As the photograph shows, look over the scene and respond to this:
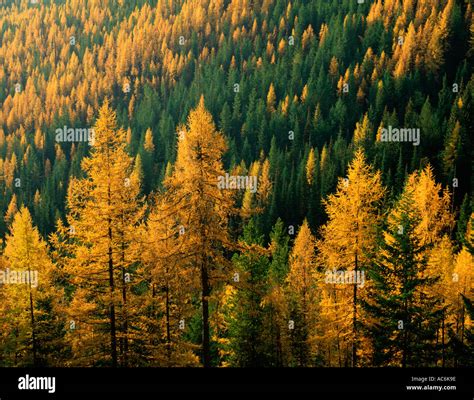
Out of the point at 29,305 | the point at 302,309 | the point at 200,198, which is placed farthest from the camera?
the point at 302,309

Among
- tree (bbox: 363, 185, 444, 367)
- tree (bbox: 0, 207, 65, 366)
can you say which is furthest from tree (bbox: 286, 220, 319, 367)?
tree (bbox: 0, 207, 65, 366)

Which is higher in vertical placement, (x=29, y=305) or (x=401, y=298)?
(x=401, y=298)

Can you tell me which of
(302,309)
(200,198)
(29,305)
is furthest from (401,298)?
(29,305)

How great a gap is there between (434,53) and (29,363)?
133 metres

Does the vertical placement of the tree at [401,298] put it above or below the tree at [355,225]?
below

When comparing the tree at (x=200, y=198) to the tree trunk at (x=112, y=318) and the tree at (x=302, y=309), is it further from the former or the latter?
the tree at (x=302, y=309)

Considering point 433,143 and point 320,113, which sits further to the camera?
point 320,113

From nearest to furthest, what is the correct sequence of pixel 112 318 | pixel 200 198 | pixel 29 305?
pixel 200 198 < pixel 112 318 < pixel 29 305

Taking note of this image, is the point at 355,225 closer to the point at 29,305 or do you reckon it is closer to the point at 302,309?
the point at 302,309

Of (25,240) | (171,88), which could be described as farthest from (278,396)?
(171,88)

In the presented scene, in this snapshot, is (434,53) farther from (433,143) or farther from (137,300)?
(137,300)

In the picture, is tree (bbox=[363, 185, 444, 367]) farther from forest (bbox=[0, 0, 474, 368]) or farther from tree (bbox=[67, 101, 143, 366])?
tree (bbox=[67, 101, 143, 366])

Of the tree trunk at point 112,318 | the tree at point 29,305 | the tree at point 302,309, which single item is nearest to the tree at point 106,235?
the tree trunk at point 112,318

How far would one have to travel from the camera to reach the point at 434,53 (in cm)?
13212
